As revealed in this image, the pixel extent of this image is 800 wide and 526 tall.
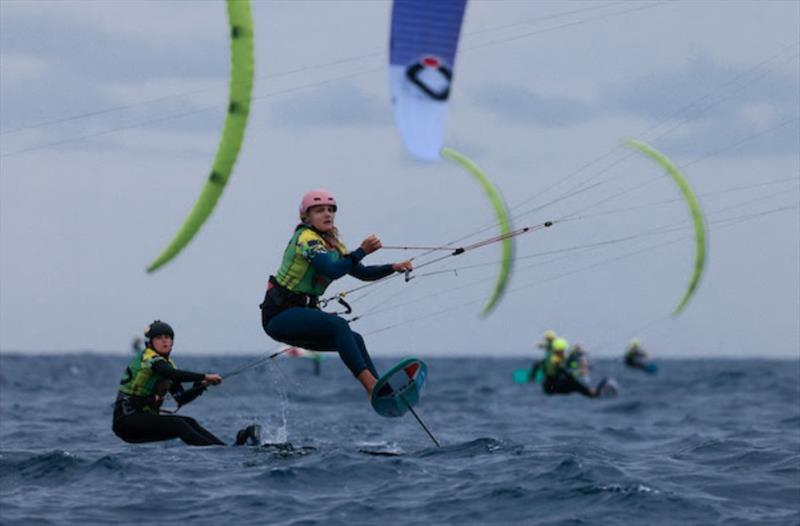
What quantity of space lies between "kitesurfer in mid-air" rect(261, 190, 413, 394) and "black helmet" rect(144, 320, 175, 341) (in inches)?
72.5

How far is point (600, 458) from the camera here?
38.1ft

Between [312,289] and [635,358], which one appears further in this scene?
[635,358]

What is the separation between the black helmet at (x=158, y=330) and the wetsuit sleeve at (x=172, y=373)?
0.31 metres

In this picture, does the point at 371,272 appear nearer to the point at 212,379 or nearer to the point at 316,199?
the point at 316,199

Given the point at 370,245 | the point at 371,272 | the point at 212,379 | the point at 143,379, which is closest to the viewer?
the point at 370,245

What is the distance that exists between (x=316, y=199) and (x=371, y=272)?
0.73 metres

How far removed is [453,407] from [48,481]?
47.4 ft

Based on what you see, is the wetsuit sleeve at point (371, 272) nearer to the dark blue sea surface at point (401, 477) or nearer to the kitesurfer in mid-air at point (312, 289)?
the kitesurfer in mid-air at point (312, 289)

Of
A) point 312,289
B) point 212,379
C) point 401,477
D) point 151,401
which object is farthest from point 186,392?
point 401,477

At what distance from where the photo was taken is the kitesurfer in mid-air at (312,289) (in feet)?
32.2

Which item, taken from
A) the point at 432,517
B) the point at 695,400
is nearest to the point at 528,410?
the point at 695,400

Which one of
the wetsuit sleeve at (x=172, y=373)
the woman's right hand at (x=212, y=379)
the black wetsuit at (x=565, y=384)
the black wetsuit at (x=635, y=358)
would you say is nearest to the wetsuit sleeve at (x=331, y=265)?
the woman's right hand at (x=212, y=379)

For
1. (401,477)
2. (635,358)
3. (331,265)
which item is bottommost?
(401,477)

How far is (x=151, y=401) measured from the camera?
11.9m
